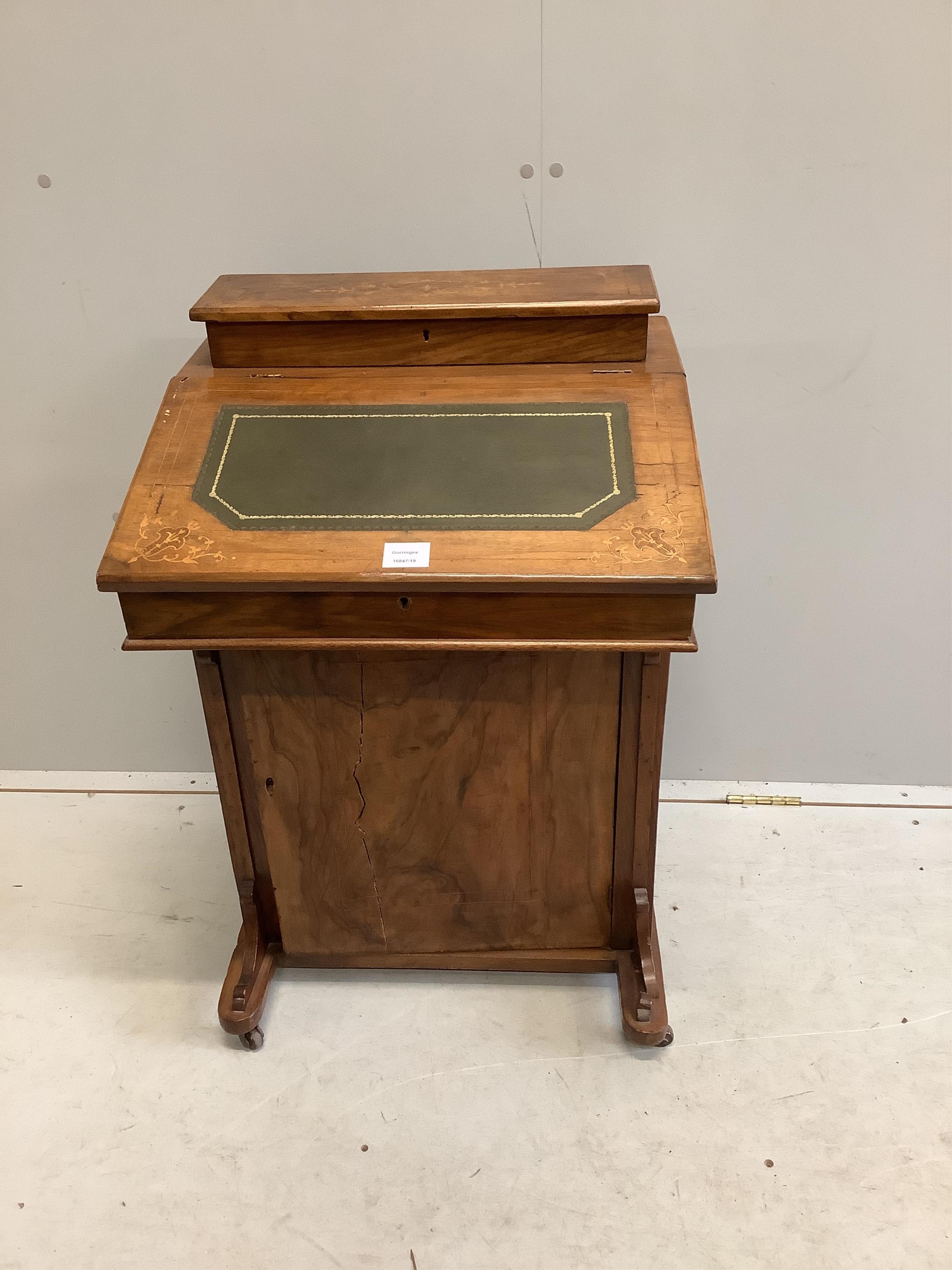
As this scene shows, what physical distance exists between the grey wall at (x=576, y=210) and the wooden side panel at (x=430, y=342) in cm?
39

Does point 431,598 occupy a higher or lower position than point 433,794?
higher

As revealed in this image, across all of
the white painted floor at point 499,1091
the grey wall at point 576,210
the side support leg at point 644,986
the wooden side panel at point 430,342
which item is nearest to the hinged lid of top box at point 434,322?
the wooden side panel at point 430,342

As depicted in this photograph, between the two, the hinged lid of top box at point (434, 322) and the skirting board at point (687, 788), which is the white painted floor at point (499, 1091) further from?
the hinged lid of top box at point (434, 322)

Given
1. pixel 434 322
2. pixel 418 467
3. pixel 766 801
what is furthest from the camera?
pixel 766 801

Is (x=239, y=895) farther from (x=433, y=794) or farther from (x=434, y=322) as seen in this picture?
(x=434, y=322)

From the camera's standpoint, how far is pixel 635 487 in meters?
1.63

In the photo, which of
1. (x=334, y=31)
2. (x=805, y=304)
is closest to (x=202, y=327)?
(x=334, y=31)

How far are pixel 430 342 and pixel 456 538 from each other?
0.43 meters

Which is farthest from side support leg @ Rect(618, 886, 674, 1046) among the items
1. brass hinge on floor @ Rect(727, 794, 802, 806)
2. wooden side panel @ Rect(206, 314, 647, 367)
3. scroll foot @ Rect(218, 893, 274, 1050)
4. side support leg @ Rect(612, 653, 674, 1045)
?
wooden side panel @ Rect(206, 314, 647, 367)

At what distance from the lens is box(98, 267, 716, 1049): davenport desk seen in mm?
1584

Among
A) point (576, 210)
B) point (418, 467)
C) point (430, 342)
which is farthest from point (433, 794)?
point (576, 210)

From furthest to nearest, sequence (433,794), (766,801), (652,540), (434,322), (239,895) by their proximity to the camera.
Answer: (766,801), (239,895), (433,794), (434,322), (652,540)

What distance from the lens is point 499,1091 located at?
1975 mm

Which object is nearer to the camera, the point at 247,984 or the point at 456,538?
the point at 456,538
